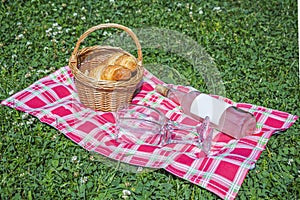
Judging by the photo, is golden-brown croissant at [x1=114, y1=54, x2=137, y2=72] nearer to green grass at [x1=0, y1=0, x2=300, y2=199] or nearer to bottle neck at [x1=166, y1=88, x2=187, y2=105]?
bottle neck at [x1=166, y1=88, x2=187, y2=105]

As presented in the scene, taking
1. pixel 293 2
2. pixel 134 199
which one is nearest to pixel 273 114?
pixel 134 199

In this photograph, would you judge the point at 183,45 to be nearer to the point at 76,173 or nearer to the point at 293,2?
the point at 293,2

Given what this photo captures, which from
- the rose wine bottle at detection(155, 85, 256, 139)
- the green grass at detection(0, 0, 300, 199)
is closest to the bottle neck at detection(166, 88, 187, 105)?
the rose wine bottle at detection(155, 85, 256, 139)

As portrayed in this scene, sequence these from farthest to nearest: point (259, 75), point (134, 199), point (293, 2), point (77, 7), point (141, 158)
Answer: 1. point (293, 2)
2. point (77, 7)
3. point (259, 75)
4. point (141, 158)
5. point (134, 199)

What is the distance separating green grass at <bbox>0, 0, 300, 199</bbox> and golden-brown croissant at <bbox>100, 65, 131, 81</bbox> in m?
0.28

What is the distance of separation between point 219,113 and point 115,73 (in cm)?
42

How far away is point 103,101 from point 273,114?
685 mm

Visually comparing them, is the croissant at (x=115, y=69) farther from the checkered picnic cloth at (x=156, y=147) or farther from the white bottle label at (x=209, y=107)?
the white bottle label at (x=209, y=107)

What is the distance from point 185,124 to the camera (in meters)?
1.79

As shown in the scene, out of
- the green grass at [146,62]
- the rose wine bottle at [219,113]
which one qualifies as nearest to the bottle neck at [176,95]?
the rose wine bottle at [219,113]

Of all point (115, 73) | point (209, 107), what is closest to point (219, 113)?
point (209, 107)

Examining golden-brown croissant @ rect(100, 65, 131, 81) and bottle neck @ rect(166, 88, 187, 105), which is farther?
bottle neck @ rect(166, 88, 187, 105)

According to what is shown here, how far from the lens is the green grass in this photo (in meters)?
1.48

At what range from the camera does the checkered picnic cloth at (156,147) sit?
1.51 m
